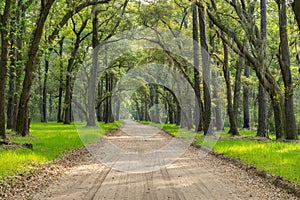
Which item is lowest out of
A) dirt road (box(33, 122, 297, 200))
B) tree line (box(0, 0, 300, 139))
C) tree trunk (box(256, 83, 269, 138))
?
dirt road (box(33, 122, 297, 200))

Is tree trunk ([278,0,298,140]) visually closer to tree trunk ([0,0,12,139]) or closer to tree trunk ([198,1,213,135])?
tree trunk ([198,1,213,135])

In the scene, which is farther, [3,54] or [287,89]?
[287,89]

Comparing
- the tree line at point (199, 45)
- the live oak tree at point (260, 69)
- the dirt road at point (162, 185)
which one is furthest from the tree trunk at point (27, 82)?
the live oak tree at point (260, 69)

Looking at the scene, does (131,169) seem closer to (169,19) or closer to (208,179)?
(208,179)

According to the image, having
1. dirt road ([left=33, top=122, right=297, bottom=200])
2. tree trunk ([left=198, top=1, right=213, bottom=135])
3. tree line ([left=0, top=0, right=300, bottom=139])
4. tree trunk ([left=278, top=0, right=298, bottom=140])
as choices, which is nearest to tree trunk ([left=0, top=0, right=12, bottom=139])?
tree line ([left=0, top=0, right=300, bottom=139])

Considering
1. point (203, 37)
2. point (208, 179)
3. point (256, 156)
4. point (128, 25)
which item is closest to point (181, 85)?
point (128, 25)

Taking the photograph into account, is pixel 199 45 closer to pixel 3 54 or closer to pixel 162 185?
pixel 3 54

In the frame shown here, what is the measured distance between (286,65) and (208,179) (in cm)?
1194

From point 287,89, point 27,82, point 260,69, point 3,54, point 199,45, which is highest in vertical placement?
point 199,45

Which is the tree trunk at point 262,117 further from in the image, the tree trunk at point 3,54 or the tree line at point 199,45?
the tree trunk at point 3,54

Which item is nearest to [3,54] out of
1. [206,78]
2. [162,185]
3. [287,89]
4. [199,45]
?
[162,185]

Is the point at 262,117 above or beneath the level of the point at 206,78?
beneath

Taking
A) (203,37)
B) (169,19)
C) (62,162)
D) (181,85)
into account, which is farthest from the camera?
(181,85)

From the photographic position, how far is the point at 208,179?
28.7ft
